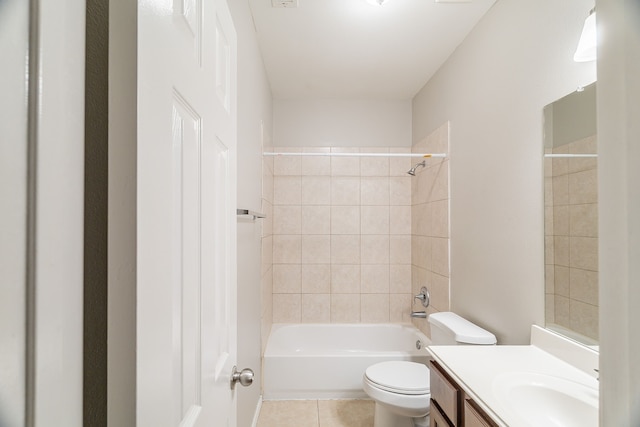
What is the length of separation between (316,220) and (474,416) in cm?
235

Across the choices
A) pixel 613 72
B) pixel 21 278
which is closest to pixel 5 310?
pixel 21 278

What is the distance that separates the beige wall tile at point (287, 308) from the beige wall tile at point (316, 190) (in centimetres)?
90

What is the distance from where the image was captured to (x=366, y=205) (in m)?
3.35

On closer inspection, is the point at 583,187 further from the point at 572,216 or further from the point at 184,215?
the point at 184,215

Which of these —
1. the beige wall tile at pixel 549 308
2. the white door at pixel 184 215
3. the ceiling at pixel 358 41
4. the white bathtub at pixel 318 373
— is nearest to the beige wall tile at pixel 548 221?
the beige wall tile at pixel 549 308

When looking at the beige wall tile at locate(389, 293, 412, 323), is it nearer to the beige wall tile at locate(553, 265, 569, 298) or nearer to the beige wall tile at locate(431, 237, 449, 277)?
the beige wall tile at locate(431, 237, 449, 277)

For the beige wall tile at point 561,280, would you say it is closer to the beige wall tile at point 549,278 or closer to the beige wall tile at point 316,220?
the beige wall tile at point 549,278

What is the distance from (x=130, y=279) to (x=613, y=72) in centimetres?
58

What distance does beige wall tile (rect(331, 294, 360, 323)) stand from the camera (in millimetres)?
3312

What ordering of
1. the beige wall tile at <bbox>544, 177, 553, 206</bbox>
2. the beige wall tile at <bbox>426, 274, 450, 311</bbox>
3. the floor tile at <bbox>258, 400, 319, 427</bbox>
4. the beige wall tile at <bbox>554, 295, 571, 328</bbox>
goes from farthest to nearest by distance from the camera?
the beige wall tile at <bbox>426, 274, 450, 311</bbox>
the floor tile at <bbox>258, 400, 319, 427</bbox>
the beige wall tile at <bbox>544, 177, 553, 206</bbox>
the beige wall tile at <bbox>554, 295, 571, 328</bbox>

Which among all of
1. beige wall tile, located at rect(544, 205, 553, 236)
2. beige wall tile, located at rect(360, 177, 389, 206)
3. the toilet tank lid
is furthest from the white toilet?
beige wall tile, located at rect(360, 177, 389, 206)

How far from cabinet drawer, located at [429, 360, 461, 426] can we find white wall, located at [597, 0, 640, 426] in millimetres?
998

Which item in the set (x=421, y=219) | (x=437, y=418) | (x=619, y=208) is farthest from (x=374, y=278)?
(x=619, y=208)

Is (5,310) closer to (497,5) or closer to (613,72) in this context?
(613,72)
